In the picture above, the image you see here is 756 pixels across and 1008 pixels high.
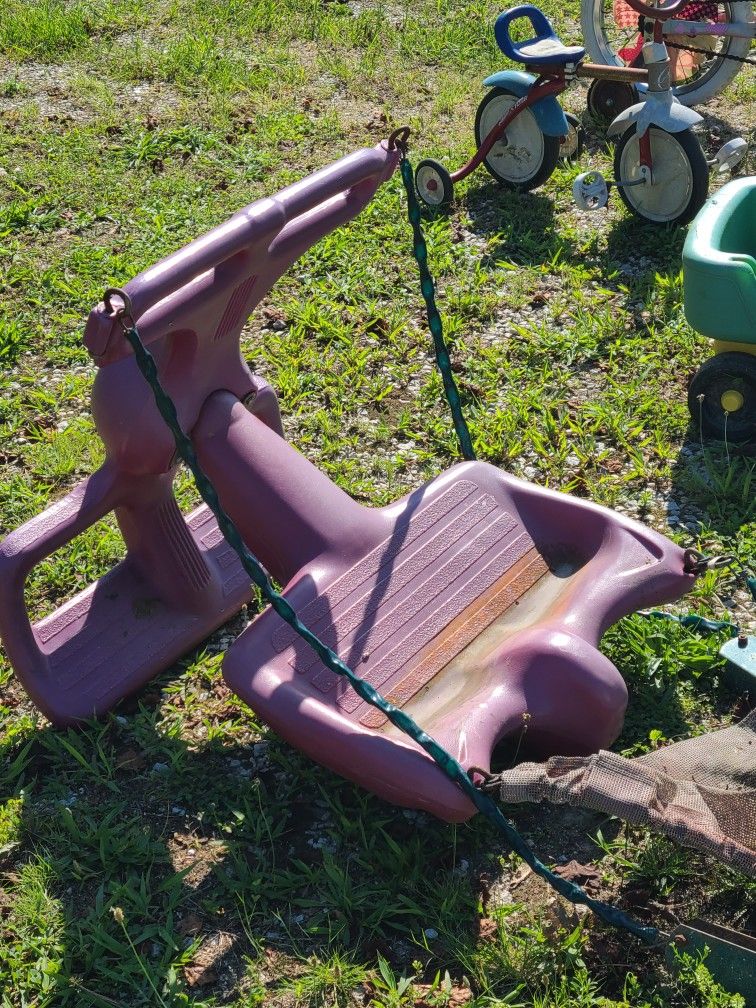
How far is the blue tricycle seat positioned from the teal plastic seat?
4.51 ft

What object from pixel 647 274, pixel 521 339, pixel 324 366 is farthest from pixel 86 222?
pixel 647 274

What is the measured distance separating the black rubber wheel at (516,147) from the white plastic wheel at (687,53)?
35.6 inches

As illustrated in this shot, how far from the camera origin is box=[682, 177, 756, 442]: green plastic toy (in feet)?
11.2

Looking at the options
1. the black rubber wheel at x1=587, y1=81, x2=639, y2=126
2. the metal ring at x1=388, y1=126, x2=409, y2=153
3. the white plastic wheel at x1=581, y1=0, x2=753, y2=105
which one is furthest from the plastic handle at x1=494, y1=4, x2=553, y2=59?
the metal ring at x1=388, y1=126, x2=409, y2=153

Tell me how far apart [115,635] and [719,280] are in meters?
1.98

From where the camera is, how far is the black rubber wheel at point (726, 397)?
357 cm

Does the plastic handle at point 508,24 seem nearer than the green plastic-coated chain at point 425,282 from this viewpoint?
No

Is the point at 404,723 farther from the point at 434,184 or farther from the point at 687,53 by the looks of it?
the point at 687,53

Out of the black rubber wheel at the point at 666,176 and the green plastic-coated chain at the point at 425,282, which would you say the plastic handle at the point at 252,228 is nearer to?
the green plastic-coated chain at the point at 425,282

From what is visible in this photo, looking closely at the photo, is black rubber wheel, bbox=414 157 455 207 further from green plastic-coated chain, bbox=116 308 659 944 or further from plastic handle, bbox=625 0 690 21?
green plastic-coated chain, bbox=116 308 659 944

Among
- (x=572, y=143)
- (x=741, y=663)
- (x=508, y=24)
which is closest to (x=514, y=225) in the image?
(x=572, y=143)

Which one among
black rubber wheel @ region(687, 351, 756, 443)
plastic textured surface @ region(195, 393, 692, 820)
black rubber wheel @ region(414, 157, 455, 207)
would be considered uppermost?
black rubber wheel @ region(414, 157, 455, 207)

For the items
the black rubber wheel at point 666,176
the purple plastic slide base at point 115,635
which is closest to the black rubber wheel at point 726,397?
the black rubber wheel at point 666,176

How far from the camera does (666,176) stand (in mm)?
4660
